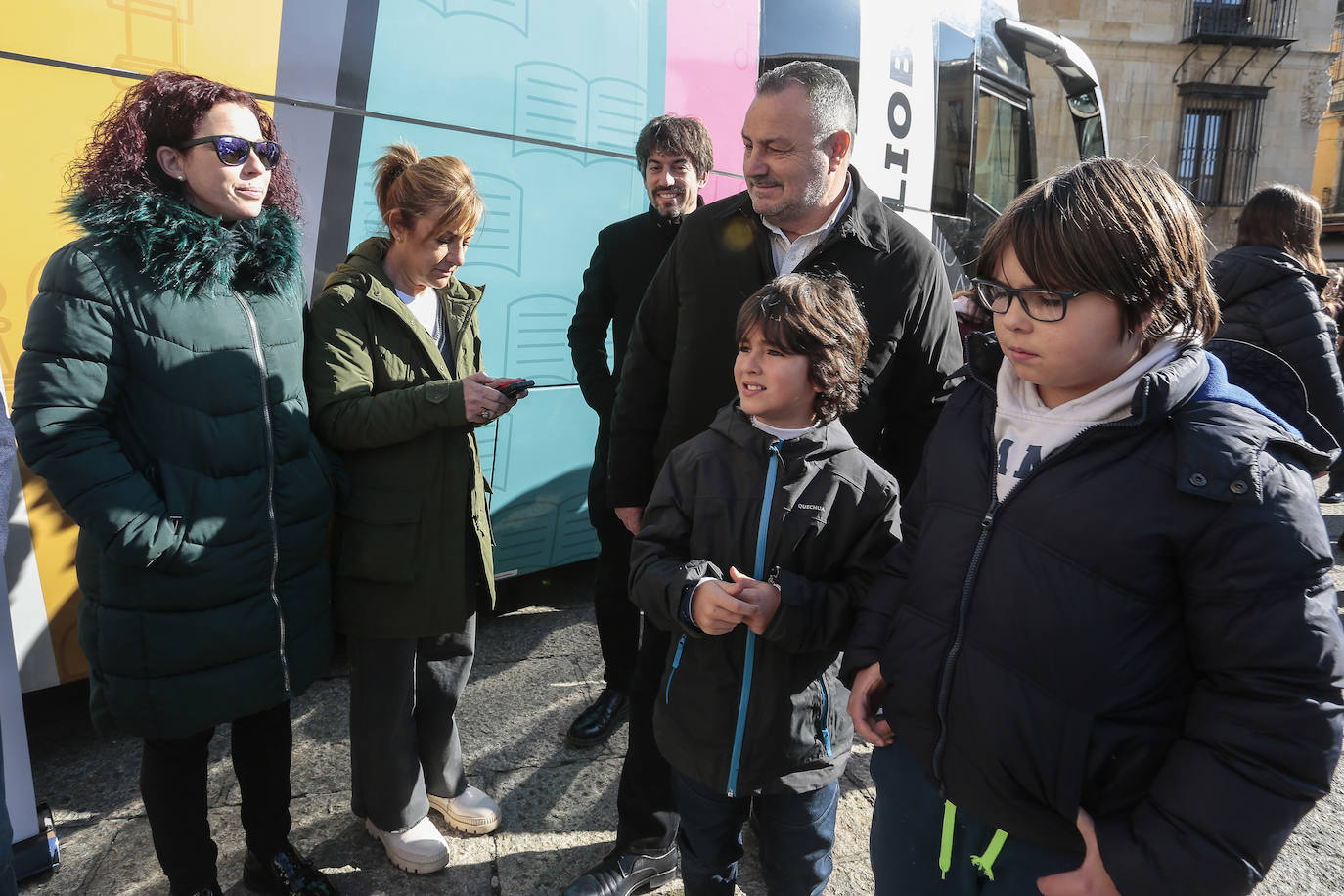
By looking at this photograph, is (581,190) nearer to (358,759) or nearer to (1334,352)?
(358,759)

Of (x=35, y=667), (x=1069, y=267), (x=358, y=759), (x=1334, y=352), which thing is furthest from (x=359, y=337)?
(x=1334, y=352)

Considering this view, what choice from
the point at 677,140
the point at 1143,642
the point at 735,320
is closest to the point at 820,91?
the point at 735,320

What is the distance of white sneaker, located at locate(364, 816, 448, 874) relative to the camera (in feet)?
7.52

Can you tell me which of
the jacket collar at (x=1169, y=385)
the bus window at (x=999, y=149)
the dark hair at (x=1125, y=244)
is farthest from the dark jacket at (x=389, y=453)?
the bus window at (x=999, y=149)

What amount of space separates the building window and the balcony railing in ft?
3.81

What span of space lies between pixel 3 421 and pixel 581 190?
2.53 meters

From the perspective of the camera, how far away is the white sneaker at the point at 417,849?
2.29 m

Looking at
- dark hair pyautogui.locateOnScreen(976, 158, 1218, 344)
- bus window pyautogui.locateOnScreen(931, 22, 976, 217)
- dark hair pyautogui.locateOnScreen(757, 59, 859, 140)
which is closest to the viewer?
dark hair pyautogui.locateOnScreen(976, 158, 1218, 344)

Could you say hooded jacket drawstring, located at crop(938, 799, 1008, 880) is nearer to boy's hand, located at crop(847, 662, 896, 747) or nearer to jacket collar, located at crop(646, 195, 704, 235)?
boy's hand, located at crop(847, 662, 896, 747)

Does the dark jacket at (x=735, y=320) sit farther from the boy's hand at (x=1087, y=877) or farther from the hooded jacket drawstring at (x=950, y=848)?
the boy's hand at (x=1087, y=877)

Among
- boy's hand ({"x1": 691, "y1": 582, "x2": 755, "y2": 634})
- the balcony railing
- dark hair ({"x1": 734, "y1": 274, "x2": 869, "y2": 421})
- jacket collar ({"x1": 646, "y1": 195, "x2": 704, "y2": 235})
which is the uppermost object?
the balcony railing

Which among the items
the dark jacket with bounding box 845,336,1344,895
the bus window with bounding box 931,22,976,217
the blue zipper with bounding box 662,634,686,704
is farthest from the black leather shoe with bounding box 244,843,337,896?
the bus window with bounding box 931,22,976,217

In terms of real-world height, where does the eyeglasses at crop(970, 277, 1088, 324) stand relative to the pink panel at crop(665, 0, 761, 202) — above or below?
below

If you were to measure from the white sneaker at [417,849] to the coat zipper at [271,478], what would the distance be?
58cm
